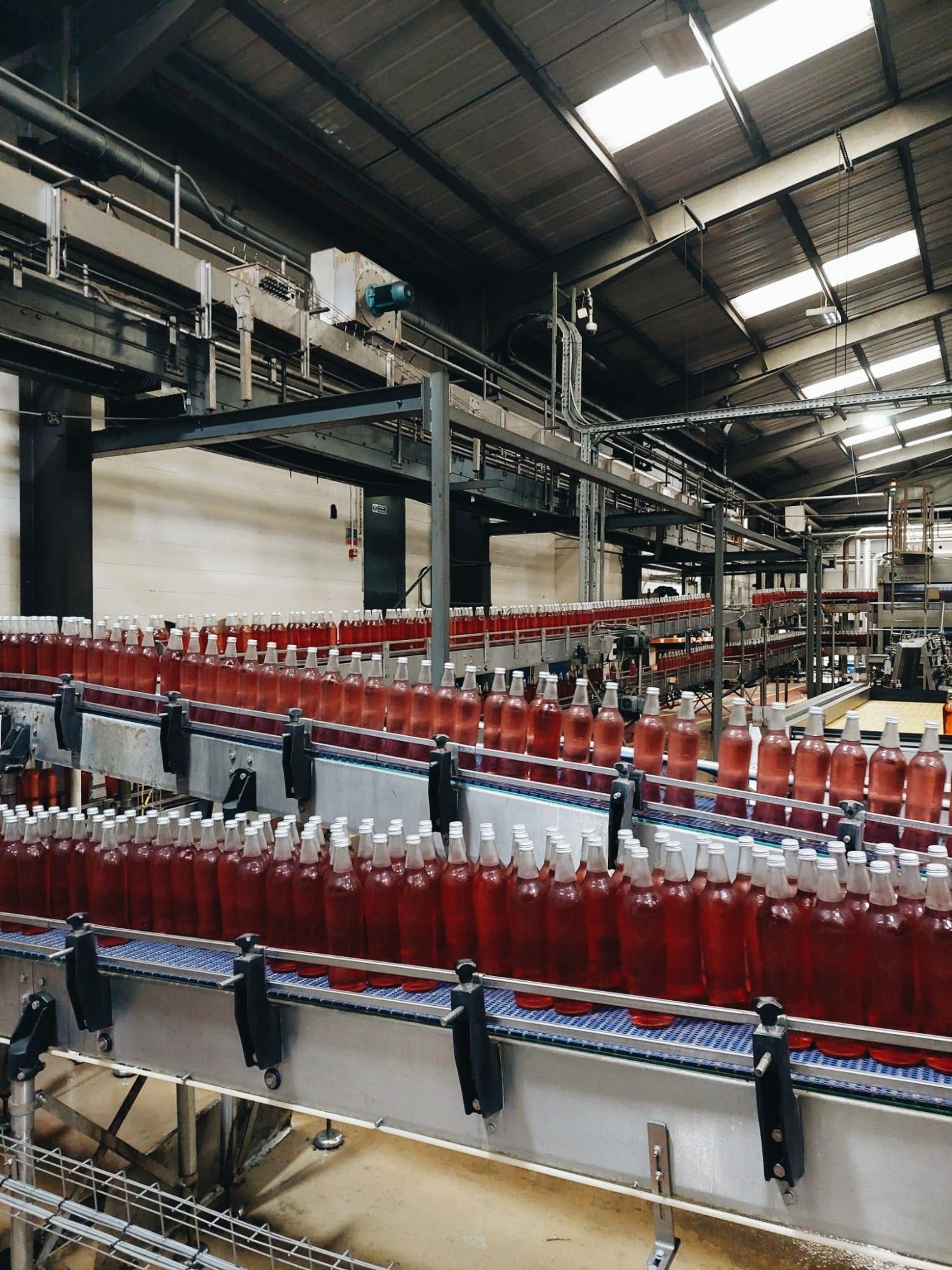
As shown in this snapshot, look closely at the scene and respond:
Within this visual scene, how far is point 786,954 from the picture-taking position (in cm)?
127

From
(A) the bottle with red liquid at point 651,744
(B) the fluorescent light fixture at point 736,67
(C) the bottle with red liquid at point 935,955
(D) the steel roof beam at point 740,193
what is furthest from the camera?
(D) the steel roof beam at point 740,193

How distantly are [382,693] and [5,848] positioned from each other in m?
1.12

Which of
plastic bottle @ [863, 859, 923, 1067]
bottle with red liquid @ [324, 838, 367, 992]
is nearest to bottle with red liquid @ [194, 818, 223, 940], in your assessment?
bottle with red liquid @ [324, 838, 367, 992]

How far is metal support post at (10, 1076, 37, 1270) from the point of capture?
1.84 m

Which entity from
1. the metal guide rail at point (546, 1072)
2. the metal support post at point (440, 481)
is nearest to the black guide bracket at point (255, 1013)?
the metal guide rail at point (546, 1072)

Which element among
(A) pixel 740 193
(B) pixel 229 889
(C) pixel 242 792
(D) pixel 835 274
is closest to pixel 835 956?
(B) pixel 229 889

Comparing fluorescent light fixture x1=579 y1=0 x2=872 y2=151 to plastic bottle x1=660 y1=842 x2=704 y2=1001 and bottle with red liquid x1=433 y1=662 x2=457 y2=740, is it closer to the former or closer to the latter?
bottle with red liquid x1=433 y1=662 x2=457 y2=740

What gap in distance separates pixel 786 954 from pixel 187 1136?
2149 millimetres

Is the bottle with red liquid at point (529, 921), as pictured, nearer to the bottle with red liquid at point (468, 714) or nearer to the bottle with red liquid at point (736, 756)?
the bottle with red liquid at point (736, 756)

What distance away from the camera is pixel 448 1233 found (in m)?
2.47

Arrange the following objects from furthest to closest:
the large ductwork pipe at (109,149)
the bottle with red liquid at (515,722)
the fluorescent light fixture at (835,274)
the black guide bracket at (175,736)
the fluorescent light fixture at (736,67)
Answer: the fluorescent light fixture at (835,274) < the fluorescent light fixture at (736,67) < the large ductwork pipe at (109,149) < the black guide bracket at (175,736) < the bottle with red liquid at (515,722)

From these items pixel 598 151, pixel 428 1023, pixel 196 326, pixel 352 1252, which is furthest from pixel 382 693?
pixel 598 151

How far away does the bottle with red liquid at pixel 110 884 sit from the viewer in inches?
77.9

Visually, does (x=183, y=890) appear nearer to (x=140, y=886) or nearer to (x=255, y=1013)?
(x=140, y=886)
